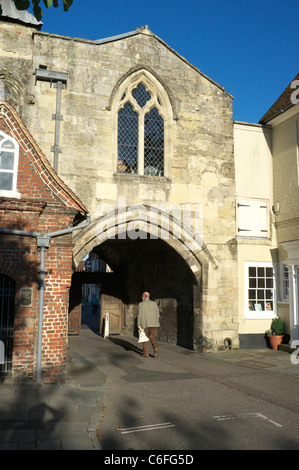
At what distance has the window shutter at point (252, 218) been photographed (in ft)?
45.4

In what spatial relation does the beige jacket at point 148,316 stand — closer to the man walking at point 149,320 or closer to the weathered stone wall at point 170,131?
the man walking at point 149,320

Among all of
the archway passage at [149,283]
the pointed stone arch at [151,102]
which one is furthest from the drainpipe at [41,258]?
the archway passage at [149,283]

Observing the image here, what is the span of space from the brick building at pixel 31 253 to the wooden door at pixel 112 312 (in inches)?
359

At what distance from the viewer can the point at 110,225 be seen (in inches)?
468

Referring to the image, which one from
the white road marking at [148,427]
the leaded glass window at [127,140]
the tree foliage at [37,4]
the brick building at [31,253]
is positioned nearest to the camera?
the tree foliage at [37,4]

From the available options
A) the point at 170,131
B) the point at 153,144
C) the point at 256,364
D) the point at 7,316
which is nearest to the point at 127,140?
the point at 153,144

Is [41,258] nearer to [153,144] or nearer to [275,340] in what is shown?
[153,144]

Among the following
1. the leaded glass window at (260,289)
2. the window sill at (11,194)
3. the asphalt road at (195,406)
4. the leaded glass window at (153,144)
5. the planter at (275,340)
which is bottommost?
the asphalt road at (195,406)

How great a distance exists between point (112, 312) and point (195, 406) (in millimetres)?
11408

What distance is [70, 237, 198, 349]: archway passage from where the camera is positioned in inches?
555

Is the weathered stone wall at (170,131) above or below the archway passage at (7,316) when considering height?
above

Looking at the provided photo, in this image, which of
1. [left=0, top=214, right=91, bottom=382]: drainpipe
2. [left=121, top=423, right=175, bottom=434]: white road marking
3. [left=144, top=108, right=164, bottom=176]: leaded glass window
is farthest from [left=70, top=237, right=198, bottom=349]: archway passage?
[left=121, top=423, right=175, bottom=434]: white road marking
